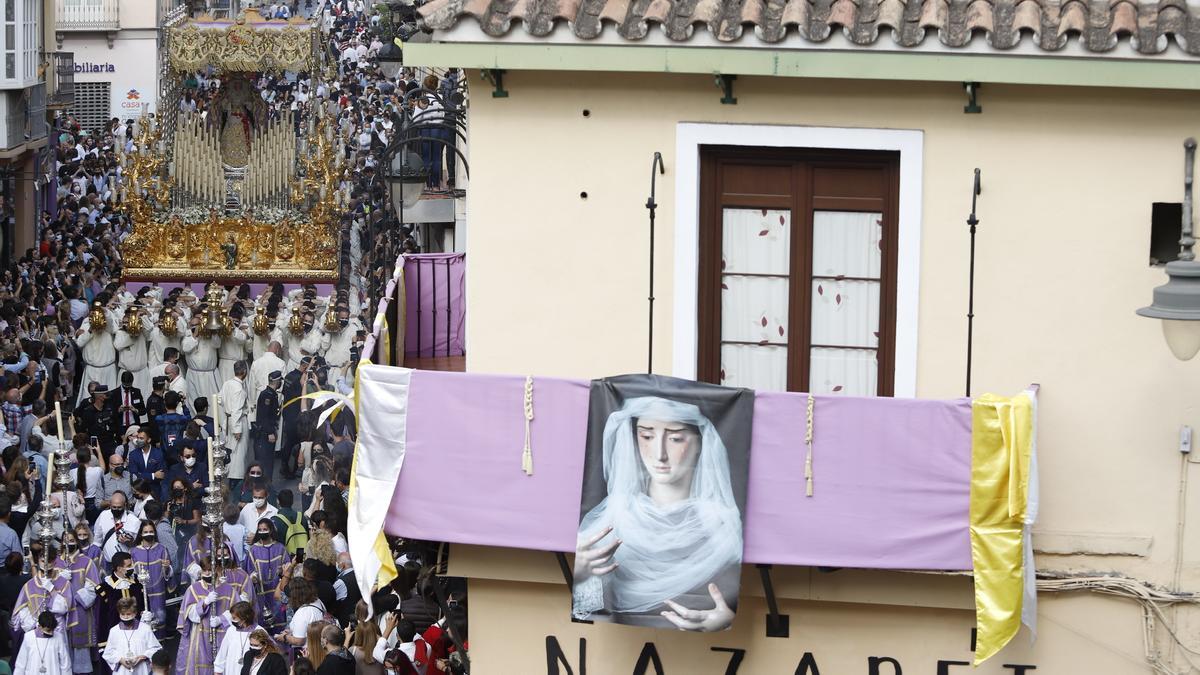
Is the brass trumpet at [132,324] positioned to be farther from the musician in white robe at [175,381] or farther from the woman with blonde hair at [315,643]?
the woman with blonde hair at [315,643]

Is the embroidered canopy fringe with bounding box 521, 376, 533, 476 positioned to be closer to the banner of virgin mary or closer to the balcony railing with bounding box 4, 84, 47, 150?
the banner of virgin mary

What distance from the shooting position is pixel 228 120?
115 feet

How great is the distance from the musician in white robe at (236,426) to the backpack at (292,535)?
4.32 meters

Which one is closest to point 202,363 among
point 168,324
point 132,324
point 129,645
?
point 168,324

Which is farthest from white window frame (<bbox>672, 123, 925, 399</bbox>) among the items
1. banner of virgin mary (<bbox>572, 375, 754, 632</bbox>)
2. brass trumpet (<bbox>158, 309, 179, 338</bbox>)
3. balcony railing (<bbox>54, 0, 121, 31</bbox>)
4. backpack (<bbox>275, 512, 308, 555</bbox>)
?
balcony railing (<bbox>54, 0, 121, 31</bbox>)

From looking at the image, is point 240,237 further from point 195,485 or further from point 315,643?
point 315,643

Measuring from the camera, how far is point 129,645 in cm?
1581

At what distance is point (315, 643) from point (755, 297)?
495cm

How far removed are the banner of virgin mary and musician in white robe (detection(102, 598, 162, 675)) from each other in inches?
244

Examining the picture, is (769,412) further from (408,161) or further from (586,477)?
(408,161)

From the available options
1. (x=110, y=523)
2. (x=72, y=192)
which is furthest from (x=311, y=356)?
(x=72, y=192)

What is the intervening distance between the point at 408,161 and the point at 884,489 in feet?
40.7

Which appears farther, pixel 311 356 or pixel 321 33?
pixel 321 33

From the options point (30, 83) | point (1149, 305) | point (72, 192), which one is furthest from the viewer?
point (72, 192)
